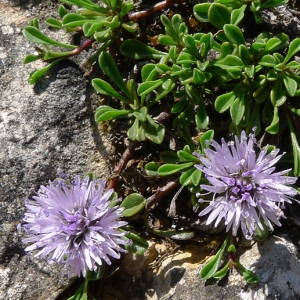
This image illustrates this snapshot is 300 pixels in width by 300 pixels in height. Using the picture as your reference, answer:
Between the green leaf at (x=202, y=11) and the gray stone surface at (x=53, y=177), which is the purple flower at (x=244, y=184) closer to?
the gray stone surface at (x=53, y=177)

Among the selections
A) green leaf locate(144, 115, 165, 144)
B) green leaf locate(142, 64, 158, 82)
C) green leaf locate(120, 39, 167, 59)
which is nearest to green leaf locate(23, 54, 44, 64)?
green leaf locate(120, 39, 167, 59)

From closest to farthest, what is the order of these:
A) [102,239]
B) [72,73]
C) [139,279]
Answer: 1. [102,239]
2. [139,279]
3. [72,73]

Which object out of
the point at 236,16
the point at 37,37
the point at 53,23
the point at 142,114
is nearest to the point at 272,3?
the point at 236,16

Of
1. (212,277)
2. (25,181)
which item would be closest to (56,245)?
(25,181)

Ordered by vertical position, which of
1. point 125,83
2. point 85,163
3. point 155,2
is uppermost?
point 155,2

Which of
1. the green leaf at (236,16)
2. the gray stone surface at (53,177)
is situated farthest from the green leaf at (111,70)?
the green leaf at (236,16)

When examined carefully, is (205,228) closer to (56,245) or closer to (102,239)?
(102,239)

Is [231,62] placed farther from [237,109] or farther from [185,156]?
[185,156]
